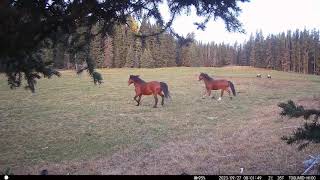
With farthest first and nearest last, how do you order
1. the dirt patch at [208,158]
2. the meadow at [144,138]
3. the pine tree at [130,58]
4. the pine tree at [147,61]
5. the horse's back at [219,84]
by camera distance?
the pine tree at [147,61] → the pine tree at [130,58] → the horse's back at [219,84] → the meadow at [144,138] → the dirt patch at [208,158]

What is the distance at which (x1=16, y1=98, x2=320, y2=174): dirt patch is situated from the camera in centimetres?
913

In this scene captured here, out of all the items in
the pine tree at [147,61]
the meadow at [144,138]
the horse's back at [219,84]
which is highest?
the pine tree at [147,61]

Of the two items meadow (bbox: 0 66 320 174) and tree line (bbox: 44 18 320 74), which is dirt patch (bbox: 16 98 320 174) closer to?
meadow (bbox: 0 66 320 174)

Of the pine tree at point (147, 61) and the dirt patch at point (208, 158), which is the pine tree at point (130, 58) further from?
the dirt patch at point (208, 158)

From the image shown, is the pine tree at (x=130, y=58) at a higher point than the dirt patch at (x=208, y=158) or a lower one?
higher

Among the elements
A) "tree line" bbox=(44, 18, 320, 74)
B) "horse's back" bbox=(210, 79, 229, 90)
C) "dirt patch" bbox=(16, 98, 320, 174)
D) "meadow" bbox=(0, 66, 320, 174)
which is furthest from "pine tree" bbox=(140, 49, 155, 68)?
"dirt patch" bbox=(16, 98, 320, 174)

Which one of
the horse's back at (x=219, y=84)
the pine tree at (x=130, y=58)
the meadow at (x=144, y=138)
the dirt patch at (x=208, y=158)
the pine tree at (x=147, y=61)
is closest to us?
the dirt patch at (x=208, y=158)

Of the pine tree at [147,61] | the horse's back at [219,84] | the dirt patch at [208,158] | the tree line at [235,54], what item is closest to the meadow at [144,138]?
the dirt patch at [208,158]

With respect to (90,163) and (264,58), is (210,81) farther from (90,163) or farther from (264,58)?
(264,58)

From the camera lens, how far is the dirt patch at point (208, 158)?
9.13 meters

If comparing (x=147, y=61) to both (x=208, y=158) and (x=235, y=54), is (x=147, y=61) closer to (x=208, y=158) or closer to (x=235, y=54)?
(x=235, y=54)

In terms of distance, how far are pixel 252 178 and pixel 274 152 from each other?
501cm

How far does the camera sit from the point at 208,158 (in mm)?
10258

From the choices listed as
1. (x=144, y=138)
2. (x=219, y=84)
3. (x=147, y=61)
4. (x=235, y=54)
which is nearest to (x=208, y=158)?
(x=144, y=138)
